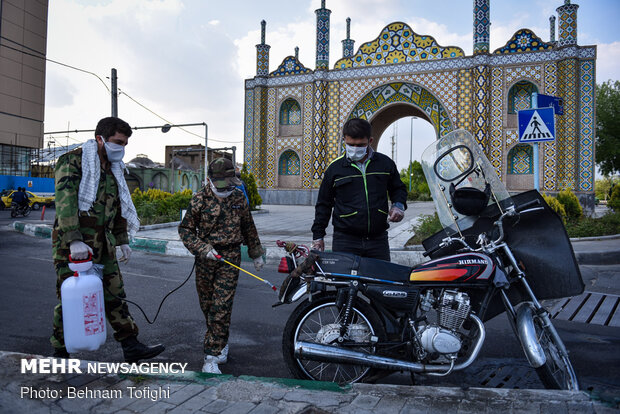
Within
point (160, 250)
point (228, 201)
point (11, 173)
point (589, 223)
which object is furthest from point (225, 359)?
point (11, 173)

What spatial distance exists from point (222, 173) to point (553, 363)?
2.54 meters

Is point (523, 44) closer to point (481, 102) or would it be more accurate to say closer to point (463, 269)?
point (481, 102)

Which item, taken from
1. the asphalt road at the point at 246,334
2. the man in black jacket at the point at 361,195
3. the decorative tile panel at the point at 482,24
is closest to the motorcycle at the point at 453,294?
the asphalt road at the point at 246,334

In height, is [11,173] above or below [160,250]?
above

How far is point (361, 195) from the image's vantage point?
3.49 metres

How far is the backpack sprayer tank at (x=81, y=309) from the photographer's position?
287cm

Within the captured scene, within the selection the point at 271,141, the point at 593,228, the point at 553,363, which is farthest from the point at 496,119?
the point at 553,363

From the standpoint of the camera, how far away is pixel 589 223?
1167 cm

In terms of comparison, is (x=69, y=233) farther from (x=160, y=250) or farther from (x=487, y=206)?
(x=160, y=250)

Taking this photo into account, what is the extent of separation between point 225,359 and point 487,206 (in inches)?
86.7

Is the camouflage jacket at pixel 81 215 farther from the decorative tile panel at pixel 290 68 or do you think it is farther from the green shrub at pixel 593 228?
the decorative tile panel at pixel 290 68

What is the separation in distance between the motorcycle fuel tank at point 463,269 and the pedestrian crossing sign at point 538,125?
5614 mm

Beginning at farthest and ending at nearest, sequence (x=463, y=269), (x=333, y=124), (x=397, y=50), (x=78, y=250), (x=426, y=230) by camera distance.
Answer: (x=333, y=124)
(x=397, y=50)
(x=426, y=230)
(x=78, y=250)
(x=463, y=269)

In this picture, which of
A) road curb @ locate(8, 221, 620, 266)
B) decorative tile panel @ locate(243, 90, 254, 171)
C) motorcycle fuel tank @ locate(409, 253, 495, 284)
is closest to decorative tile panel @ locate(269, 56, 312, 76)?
decorative tile panel @ locate(243, 90, 254, 171)
